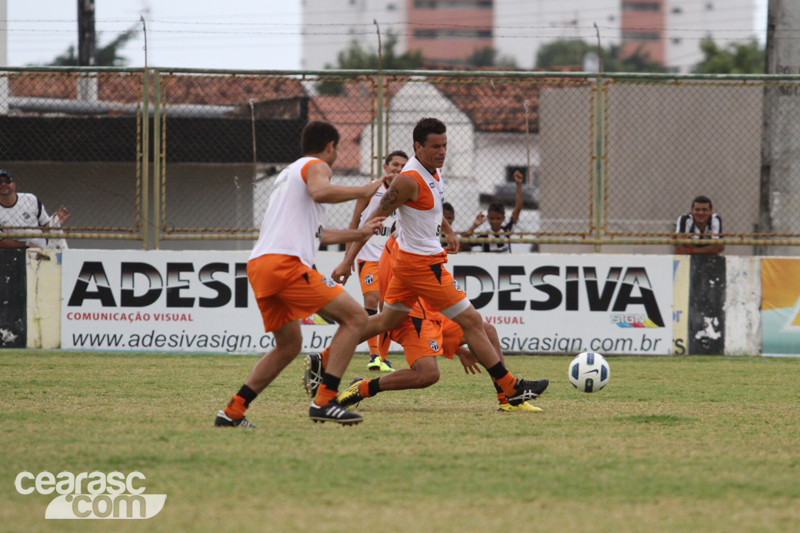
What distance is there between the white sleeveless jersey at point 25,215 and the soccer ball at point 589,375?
25.0 feet

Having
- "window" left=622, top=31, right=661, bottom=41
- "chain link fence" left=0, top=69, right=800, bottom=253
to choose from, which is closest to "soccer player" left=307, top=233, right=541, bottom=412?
"chain link fence" left=0, top=69, right=800, bottom=253

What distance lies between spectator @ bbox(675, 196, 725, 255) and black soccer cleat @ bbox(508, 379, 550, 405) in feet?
19.8

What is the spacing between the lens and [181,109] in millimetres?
18172

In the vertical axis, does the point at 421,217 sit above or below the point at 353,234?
above

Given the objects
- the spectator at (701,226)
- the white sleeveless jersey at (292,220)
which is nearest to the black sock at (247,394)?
the white sleeveless jersey at (292,220)

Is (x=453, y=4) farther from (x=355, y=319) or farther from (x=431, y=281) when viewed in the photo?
(x=355, y=319)

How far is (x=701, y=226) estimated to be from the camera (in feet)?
42.3

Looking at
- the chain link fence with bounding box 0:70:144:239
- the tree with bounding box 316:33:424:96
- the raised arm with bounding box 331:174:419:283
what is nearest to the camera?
the raised arm with bounding box 331:174:419:283

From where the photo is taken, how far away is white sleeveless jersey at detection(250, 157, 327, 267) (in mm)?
6246

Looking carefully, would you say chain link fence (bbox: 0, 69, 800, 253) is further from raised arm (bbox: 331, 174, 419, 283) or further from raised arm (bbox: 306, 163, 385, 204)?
raised arm (bbox: 306, 163, 385, 204)

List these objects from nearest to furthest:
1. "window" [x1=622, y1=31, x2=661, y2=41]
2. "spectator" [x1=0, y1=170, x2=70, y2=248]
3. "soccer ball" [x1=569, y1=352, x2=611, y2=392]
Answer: "soccer ball" [x1=569, y1=352, x2=611, y2=392]
"spectator" [x1=0, y1=170, x2=70, y2=248]
"window" [x1=622, y1=31, x2=661, y2=41]

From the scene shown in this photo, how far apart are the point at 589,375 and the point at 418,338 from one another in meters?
1.56

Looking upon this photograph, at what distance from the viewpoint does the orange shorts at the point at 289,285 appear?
244 inches

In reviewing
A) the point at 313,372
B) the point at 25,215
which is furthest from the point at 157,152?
the point at 313,372
